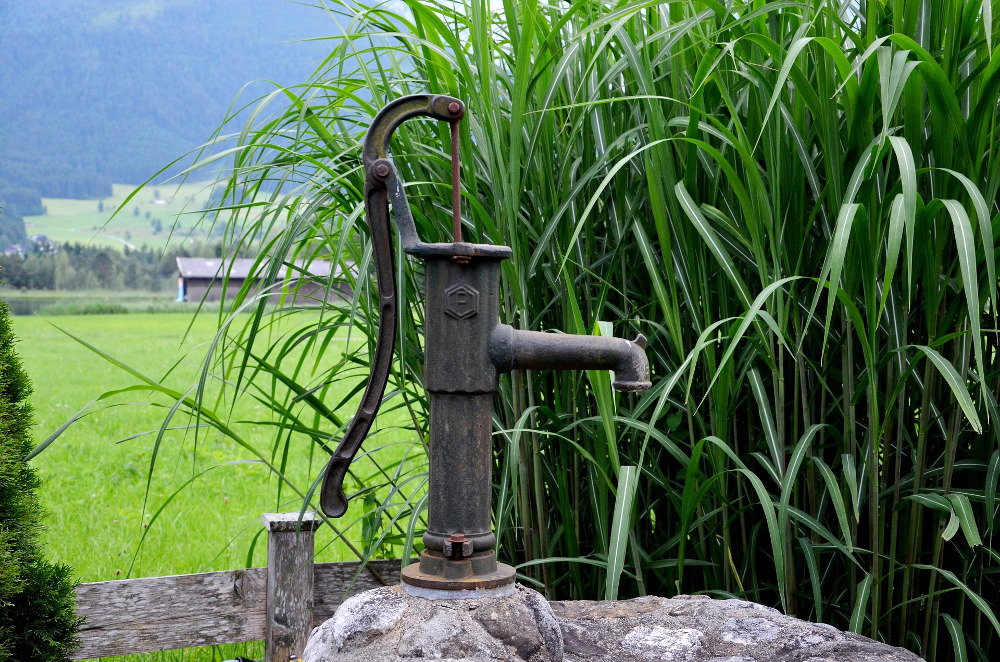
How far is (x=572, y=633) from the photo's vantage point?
46.5 inches

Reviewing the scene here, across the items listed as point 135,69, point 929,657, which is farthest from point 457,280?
point 135,69

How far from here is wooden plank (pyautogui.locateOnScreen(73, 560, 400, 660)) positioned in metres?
2.01

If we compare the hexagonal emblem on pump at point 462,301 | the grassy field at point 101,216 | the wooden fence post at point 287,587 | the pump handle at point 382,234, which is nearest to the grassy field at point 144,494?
the wooden fence post at point 287,587

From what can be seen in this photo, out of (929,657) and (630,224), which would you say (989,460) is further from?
(630,224)

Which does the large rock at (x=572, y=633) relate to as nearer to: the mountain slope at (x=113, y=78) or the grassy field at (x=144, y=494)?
the grassy field at (x=144, y=494)

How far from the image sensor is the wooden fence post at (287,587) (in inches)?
81.8

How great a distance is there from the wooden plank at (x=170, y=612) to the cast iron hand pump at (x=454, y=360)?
4.12ft

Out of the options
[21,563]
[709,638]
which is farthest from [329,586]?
[709,638]

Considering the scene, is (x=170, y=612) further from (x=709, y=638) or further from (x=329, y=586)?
(x=709, y=638)

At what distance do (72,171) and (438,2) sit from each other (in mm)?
74215

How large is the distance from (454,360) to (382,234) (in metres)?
0.17

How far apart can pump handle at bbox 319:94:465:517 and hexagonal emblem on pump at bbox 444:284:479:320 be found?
0.21 ft

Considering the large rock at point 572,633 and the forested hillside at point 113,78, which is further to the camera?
the forested hillside at point 113,78

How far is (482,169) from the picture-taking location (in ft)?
5.08
